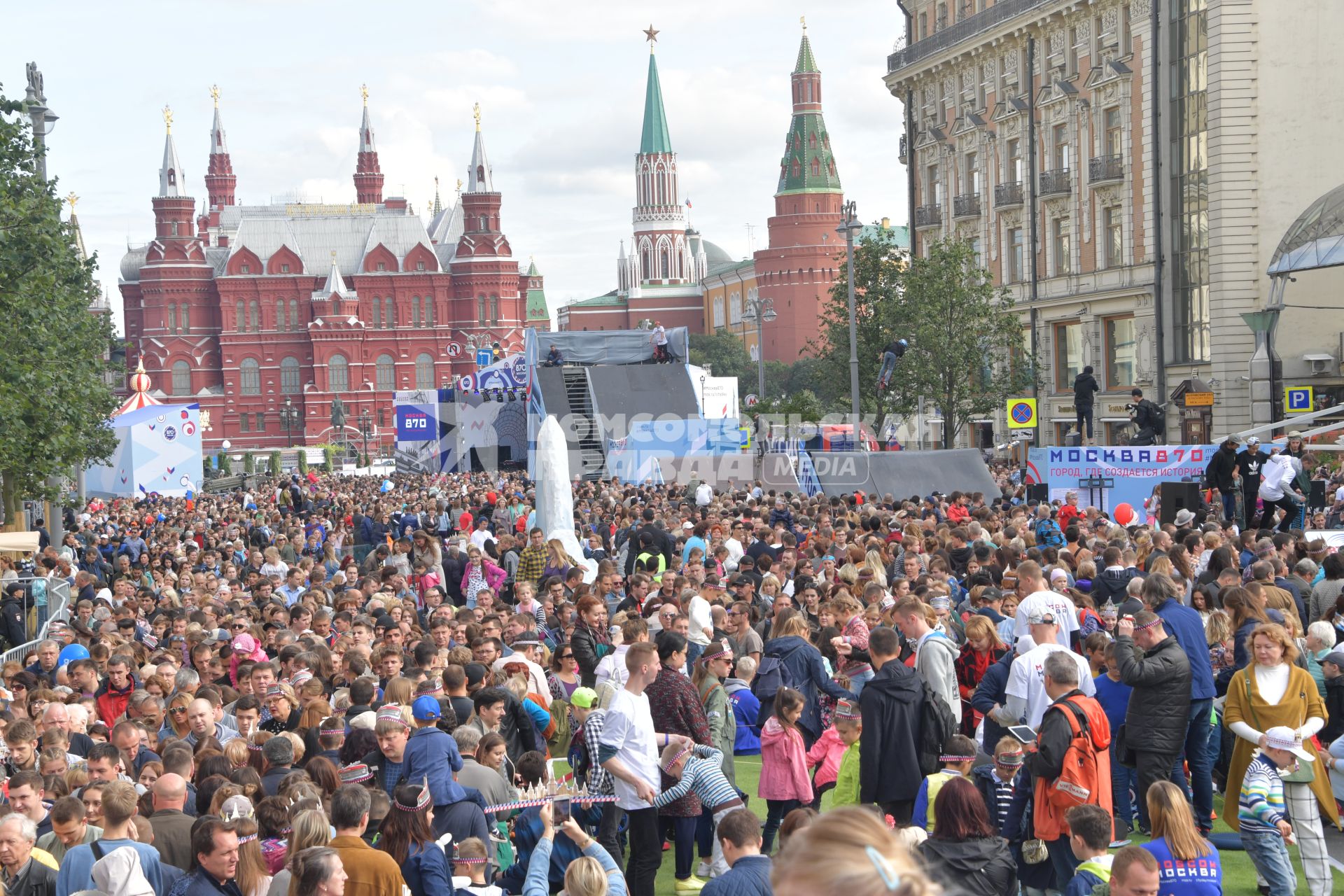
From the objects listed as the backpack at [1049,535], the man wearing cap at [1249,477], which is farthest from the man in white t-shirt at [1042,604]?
the man wearing cap at [1249,477]

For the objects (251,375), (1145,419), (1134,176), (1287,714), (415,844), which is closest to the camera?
(415,844)

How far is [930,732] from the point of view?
7836 mm

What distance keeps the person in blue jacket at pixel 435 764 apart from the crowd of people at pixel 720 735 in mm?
13

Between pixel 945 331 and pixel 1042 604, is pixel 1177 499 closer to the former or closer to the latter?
pixel 1042 604

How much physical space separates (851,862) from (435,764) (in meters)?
4.96

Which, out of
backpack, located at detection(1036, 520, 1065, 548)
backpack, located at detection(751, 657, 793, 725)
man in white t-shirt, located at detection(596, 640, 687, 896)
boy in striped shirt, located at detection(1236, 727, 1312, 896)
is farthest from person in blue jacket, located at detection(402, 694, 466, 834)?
backpack, located at detection(1036, 520, 1065, 548)

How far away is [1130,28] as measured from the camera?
41.4m

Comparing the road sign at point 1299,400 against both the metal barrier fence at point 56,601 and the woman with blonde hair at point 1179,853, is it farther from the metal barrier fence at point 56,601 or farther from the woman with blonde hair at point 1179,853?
the woman with blonde hair at point 1179,853

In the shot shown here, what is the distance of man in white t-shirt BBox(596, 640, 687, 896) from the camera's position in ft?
24.6

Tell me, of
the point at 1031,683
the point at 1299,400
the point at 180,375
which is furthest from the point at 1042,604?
the point at 180,375

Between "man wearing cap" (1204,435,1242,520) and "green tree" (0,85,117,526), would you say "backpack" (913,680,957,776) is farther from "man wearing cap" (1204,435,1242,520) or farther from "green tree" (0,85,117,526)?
"green tree" (0,85,117,526)

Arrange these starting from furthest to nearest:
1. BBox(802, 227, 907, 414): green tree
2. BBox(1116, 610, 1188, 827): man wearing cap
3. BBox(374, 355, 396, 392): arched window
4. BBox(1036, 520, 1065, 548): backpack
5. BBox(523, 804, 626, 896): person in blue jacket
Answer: BBox(374, 355, 396, 392): arched window, BBox(802, 227, 907, 414): green tree, BBox(1036, 520, 1065, 548): backpack, BBox(1116, 610, 1188, 827): man wearing cap, BBox(523, 804, 626, 896): person in blue jacket

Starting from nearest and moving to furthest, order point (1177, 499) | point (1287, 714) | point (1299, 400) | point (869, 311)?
point (1287, 714)
point (1177, 499)
point (1299, 400)
point (869, 311)

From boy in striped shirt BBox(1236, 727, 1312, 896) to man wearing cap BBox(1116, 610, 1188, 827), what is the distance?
0.76 meters
